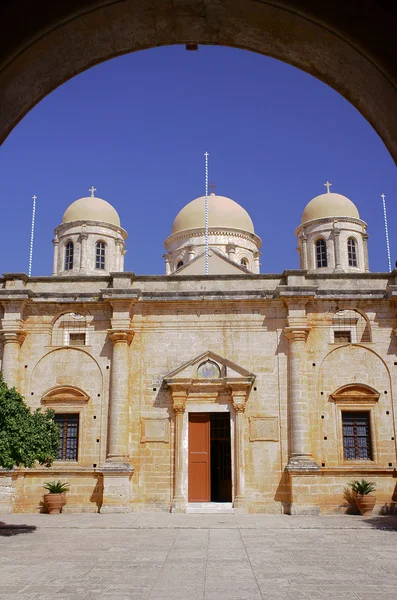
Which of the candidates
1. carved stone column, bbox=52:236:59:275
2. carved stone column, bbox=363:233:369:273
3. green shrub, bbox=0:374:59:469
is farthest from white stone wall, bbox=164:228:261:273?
green shrub, bbox=0:374:59:469

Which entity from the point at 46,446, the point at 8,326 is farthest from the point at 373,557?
the point at 8,326

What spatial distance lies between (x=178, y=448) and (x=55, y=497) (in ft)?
13.1

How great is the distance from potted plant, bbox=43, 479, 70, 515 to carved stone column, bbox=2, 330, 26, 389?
3456 mm

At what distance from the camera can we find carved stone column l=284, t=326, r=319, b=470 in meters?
19.3

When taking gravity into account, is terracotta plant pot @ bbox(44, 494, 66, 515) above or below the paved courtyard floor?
above

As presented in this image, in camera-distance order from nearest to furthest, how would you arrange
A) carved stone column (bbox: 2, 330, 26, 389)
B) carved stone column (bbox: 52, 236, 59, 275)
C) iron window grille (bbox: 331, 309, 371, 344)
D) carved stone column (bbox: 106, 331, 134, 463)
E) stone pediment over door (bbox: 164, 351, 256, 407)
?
carved stone column (bbox: 106, 331, 134, 463) → stone pediment over door (bbox: 164, 351, 256, 407) → carved stone column (bbox: 2, 330, 26, 389) → iron window grille (bbox: 331, 309, 371, 344) → carved stone column (bbox: 52, 236, 59, 275)

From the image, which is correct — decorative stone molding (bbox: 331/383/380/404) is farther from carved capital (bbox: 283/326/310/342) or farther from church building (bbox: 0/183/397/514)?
carved capital (bbox: 283/326/310/342)

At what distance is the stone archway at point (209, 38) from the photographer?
12.4ft

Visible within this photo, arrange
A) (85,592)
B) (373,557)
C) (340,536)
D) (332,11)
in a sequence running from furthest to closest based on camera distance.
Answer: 1. (340,536)
2. (373,557)
3. (85,592)
4. (332,11)

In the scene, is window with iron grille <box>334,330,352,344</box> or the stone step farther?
window with iron grille <box>334,330,352,344</box>

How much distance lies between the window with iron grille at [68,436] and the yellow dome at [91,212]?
48.2 ft

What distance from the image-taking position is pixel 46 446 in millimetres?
15086

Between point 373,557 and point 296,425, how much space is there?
790 cm

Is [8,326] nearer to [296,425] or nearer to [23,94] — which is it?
[296,425]
